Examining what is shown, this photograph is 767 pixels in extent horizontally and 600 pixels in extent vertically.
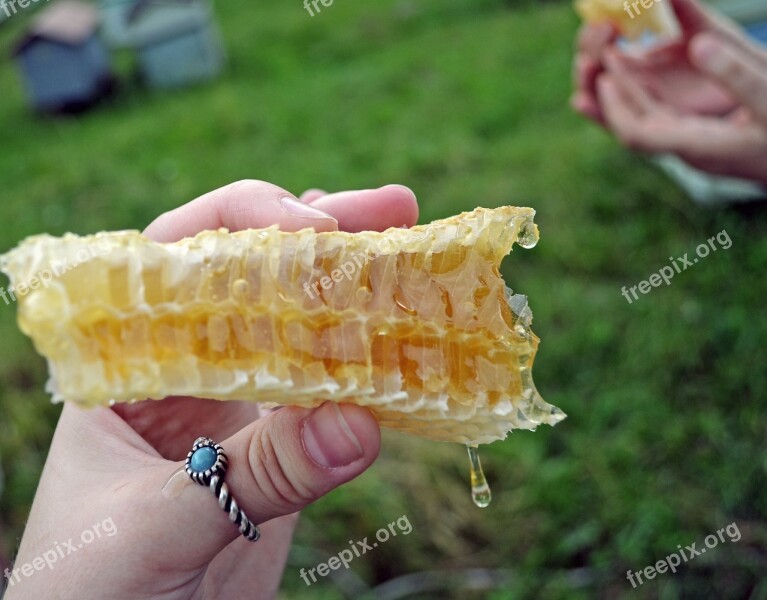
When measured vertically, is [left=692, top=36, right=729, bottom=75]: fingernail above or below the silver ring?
below

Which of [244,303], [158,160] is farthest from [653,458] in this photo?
[158,160]

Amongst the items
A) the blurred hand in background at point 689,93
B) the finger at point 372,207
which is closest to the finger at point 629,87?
the blurred hand in background at point 689,93

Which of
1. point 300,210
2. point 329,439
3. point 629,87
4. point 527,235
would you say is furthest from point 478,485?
point 629,87

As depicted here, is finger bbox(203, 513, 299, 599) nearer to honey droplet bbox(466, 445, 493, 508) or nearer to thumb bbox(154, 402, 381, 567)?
thumb bbox(154, 402, 381, 567)

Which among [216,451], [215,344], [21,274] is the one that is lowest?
[216,451]

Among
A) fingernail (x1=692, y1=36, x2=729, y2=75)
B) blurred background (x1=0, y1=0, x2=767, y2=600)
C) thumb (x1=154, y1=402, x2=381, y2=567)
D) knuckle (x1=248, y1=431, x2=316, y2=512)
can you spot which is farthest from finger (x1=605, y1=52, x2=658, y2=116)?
knuckle (x1=248, y1=431, x2=316, y2=512)

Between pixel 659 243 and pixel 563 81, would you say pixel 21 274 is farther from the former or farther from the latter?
pixel 563 81
